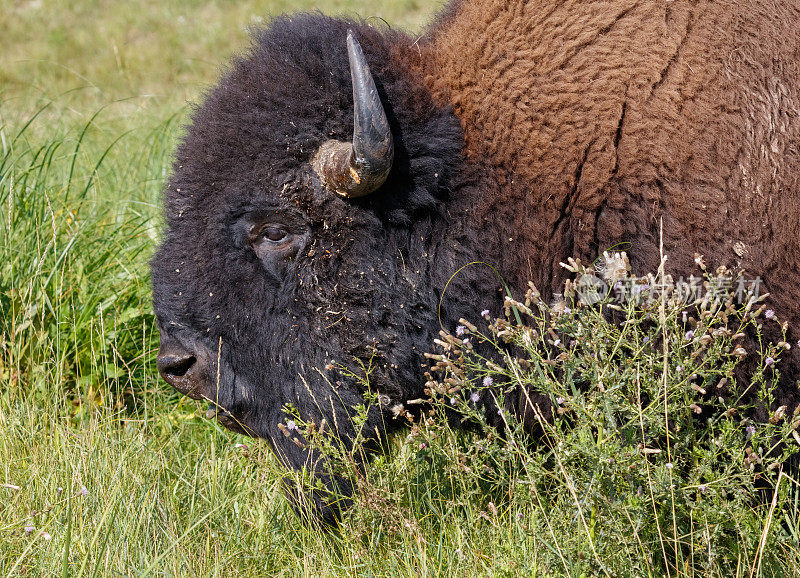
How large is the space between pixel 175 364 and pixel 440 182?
130cm

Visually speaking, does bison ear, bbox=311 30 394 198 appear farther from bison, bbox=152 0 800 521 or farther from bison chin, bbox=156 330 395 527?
bison chin, bbox=156 330 395 527

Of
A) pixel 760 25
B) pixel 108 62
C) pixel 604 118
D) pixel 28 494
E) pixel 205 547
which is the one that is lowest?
pixel 108 62

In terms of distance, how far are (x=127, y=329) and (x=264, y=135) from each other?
1.78 m

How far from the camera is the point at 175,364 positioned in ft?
11.1

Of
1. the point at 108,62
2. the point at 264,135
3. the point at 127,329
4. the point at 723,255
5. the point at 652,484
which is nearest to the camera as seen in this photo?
the point at 652,484

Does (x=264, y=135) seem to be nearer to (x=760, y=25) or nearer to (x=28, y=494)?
(x=28, y=494)

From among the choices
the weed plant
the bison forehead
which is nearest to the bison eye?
the bison forehead

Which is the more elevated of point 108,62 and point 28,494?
point 28,494

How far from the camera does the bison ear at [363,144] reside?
2.89 meters

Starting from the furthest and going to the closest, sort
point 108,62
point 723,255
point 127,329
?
point 108,62 < point 127,329 < point 723,255

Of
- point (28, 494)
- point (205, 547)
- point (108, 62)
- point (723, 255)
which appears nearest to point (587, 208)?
point (723, 255)

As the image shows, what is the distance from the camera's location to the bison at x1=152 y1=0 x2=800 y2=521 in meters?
3.00

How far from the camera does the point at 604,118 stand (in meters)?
3.08

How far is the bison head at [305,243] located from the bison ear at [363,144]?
24 mm
